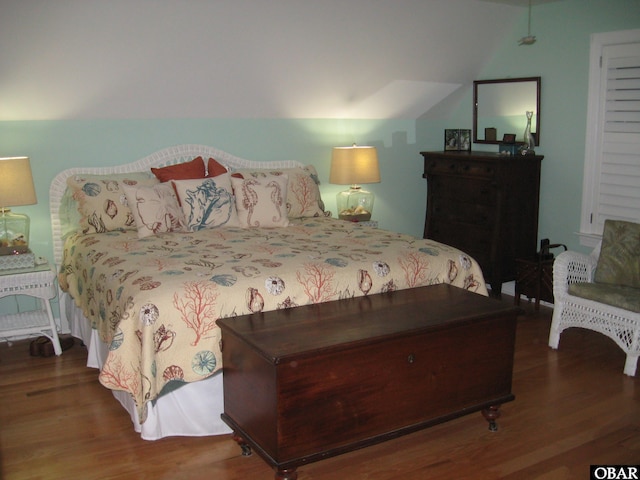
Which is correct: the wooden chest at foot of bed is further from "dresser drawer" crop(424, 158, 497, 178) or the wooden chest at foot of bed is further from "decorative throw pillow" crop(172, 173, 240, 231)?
"dresser drawer" crop(424, 158, 497, 178)

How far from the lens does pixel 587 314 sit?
3.64 m

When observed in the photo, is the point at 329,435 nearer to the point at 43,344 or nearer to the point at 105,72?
the point at 43,344

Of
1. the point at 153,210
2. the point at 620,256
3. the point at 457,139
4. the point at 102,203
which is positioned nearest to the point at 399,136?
the point at 457,139

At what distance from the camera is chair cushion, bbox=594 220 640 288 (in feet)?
11.9

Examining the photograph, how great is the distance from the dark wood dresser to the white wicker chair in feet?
2.61

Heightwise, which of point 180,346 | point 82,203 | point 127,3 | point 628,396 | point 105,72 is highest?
point 127,3

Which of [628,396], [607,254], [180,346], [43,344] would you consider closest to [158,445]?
[180,346]

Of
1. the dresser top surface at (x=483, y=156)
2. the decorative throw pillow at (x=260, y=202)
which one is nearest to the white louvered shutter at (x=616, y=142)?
the dresser top surface at (x=483, y=156)

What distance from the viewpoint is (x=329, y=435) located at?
7.82ft

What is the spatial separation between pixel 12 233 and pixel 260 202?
4.87ft

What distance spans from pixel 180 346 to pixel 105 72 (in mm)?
2113

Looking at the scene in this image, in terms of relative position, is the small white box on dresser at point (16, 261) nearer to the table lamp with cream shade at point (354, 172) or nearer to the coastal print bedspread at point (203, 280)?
the coastal print bedspread at point (203, 280)

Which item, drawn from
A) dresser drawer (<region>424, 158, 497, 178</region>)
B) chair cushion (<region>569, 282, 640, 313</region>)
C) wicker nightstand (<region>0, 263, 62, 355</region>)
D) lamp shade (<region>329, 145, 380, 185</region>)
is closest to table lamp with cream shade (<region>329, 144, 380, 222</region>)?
lamp shade (<region>329, 145, 380, 185</region>)

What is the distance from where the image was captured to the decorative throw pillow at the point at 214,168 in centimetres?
420
